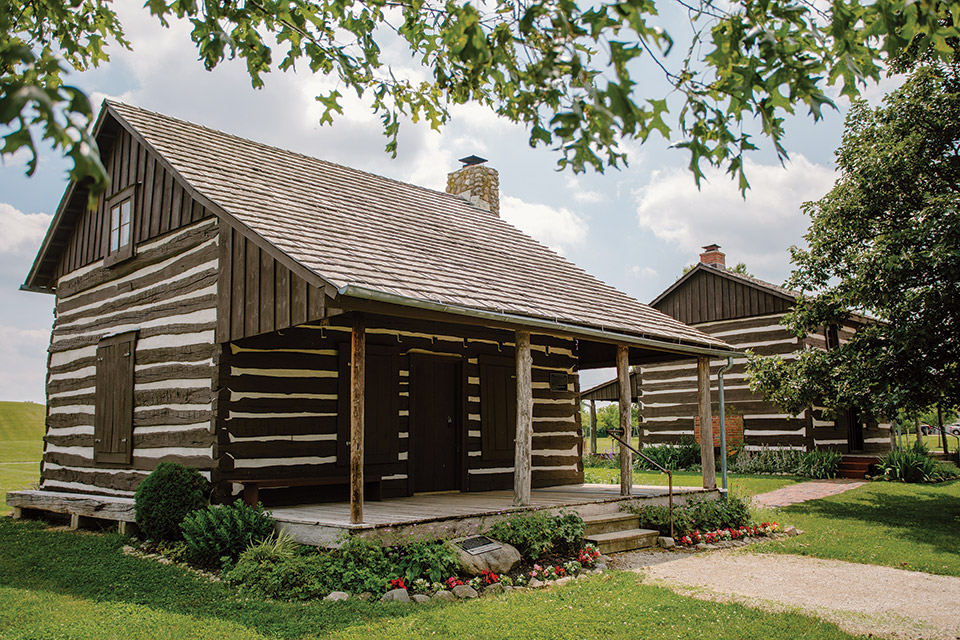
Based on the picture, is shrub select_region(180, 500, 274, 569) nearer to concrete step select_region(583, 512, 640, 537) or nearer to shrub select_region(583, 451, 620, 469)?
concrete step select_region(583, 512, 640, 537)

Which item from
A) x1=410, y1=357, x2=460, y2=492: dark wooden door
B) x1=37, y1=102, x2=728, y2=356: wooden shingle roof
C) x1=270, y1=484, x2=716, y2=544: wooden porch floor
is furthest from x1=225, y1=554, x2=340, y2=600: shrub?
x1=410, y1=357, x2=460, y2=492: dark wooden door

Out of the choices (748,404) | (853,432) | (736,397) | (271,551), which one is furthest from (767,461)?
(271,551)

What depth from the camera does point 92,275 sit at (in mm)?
12375

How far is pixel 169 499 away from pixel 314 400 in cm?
214

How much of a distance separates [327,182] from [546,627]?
8.87m

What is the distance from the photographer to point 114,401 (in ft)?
36.2

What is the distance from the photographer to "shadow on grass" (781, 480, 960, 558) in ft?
35.1

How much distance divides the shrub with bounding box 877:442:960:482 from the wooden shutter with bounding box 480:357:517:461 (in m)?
10.0

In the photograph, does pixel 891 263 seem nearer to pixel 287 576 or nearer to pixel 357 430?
pixel 357 430

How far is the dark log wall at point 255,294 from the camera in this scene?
759 centimetres

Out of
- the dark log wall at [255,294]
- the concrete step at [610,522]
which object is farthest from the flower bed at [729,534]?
the dark log wall at [255,294]

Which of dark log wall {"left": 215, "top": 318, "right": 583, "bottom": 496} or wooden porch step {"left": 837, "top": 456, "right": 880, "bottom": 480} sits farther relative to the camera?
wooden porch step {"left": 837, "top": 456, "right": 880, "bottom": 480}

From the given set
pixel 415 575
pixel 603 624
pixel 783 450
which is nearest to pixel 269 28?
pixel 415 575

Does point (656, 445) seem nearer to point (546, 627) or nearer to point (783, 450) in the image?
point (783, 450)
